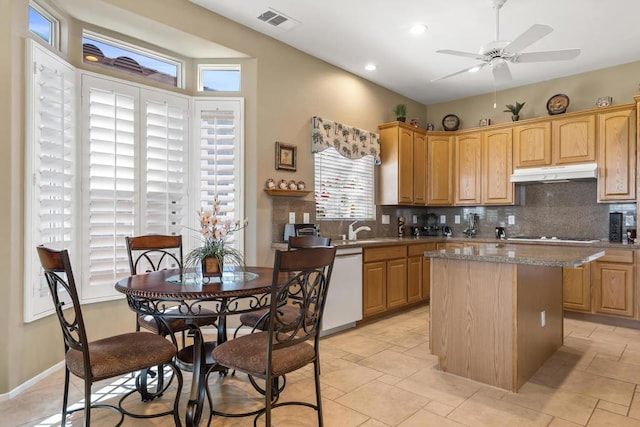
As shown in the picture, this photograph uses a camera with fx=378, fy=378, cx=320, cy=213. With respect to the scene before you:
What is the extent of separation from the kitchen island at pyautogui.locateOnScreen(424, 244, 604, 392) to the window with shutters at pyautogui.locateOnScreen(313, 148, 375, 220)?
1915mm

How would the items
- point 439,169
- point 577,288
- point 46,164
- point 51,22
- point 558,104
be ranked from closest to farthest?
point 46,164
point 51,22
point 577,288
point 558,104
point 439,169

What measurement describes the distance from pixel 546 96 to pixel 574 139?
877mm

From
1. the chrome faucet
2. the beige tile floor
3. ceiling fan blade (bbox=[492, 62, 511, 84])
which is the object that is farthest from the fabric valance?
the beige tile floor

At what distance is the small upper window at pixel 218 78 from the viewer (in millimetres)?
3889

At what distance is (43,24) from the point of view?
2.88 m

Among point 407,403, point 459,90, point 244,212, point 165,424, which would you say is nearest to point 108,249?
point 244,212

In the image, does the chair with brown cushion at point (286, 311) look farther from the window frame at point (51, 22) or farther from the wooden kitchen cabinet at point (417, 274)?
the window frame at point (51, 22)

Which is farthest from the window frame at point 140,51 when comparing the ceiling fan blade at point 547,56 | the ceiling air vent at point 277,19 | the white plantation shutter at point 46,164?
the ceiling fan blade at point 547,56

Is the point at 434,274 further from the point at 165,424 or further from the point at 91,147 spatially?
the point at 91,147

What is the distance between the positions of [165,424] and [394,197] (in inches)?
150

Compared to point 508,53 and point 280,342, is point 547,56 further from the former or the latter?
point 280,342

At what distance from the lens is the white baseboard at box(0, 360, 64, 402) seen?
95.6 inches

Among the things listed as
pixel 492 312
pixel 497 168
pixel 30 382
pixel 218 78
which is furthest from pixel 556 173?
pixel 30 382

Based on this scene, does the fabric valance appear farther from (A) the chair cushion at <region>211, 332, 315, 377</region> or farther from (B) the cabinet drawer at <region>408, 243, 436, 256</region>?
(A) the chair cushion at <region>211, 332, 315, 377</region>
